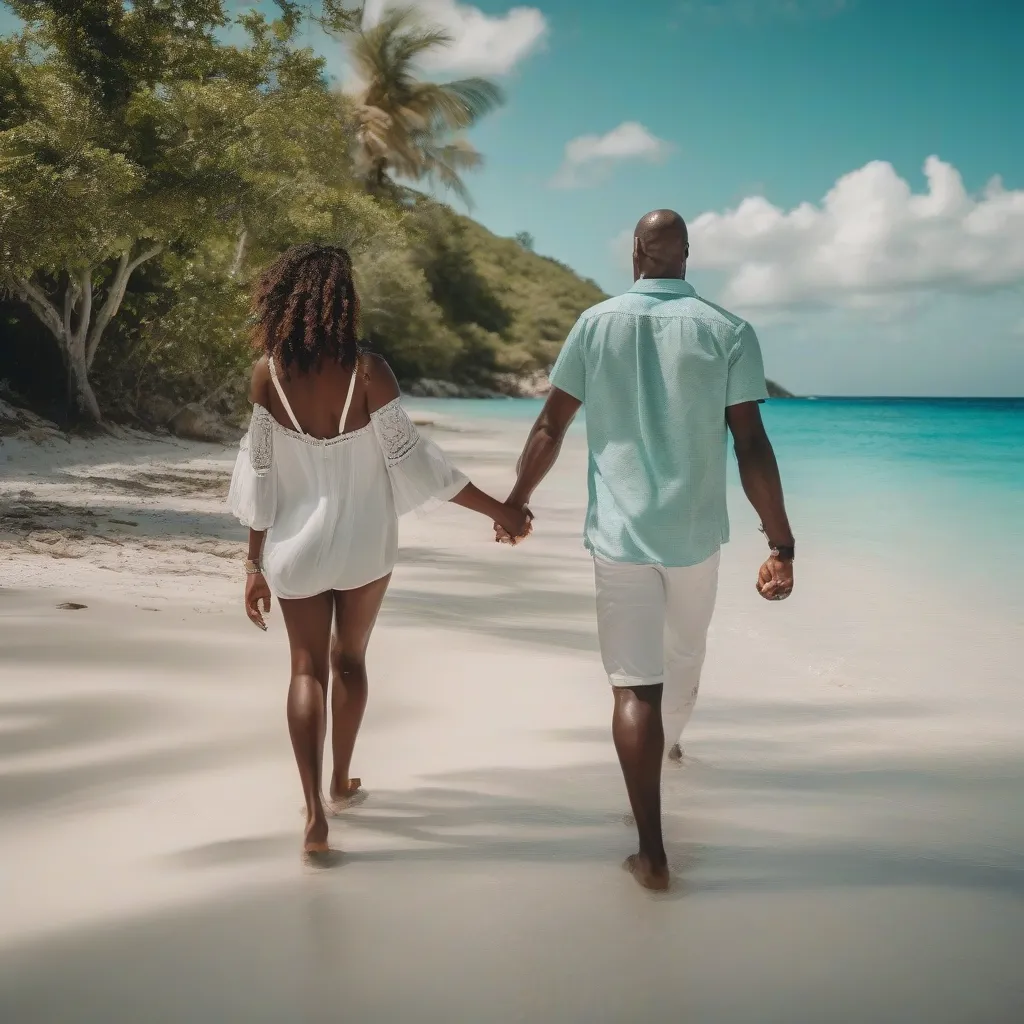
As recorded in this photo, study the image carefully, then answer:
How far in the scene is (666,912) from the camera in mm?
2607

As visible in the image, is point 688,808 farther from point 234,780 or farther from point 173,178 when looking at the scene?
point 173,178

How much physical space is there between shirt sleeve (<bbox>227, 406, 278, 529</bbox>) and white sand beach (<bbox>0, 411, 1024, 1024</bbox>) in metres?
0.93

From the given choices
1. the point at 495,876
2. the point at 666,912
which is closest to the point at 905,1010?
the point at 666,912

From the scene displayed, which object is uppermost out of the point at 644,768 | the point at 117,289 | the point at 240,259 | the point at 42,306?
the point at 240,259

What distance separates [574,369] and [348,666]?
1122 millimetres

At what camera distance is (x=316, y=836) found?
2.83 metres

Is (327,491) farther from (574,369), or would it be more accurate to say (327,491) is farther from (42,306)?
(42,306)

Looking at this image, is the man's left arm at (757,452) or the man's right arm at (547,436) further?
the man's right arm at (547,436)

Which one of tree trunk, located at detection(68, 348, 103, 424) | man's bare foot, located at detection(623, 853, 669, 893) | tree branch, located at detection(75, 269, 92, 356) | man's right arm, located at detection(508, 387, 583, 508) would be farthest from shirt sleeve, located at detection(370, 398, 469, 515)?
tree trunk, located at detection(68, 348, 103, 424)

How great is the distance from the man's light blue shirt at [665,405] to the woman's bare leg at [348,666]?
736 millimetres

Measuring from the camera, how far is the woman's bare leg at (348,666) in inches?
121

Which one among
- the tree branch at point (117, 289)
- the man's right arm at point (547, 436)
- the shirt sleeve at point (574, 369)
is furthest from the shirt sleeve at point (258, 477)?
the tree branch at point (117, 289)

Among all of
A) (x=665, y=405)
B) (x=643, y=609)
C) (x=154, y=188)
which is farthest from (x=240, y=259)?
(x=643, y=609)

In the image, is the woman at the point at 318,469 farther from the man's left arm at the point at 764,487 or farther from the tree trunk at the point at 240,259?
the tree trunk at the point at 240,259
